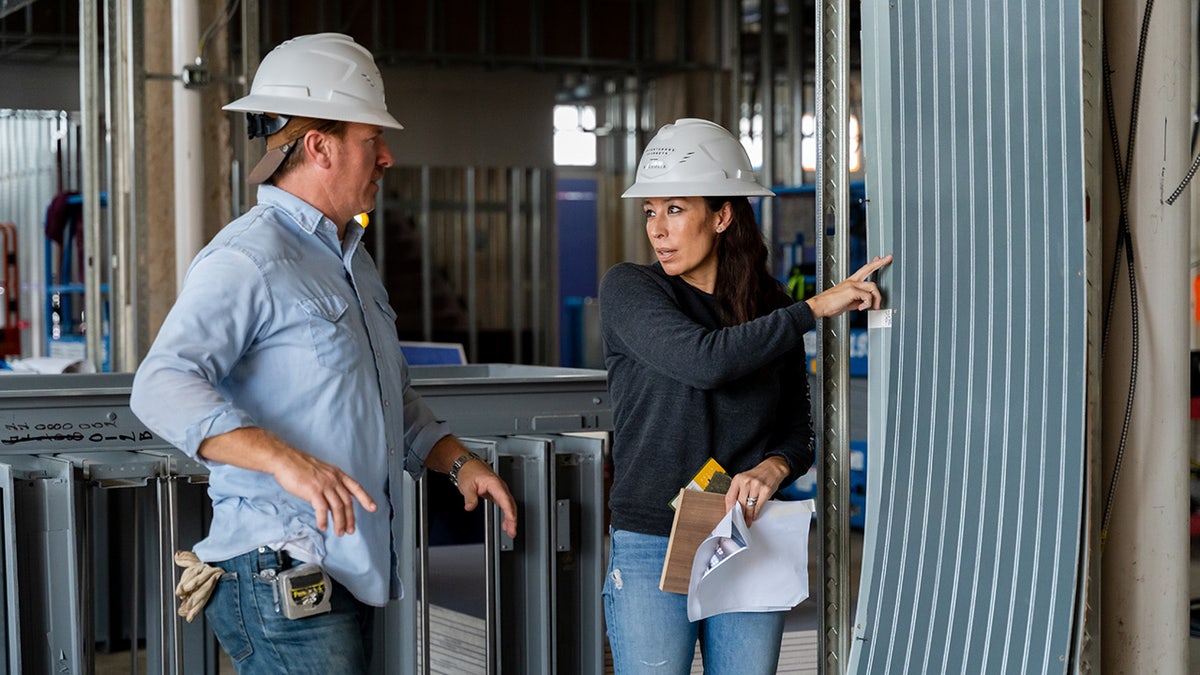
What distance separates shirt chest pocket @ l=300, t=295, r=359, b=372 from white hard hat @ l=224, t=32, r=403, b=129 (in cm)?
31

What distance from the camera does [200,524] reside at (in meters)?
4.77

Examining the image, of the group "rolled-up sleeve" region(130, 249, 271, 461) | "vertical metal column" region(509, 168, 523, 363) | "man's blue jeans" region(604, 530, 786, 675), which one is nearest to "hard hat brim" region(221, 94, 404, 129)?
"rolled-up sleeve" region(130, 249, 271, 461)

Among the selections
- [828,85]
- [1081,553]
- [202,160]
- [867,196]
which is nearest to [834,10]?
[828,85]

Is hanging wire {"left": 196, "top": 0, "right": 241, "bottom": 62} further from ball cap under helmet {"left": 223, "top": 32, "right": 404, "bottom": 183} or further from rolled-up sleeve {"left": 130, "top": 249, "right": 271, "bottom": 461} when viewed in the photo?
rolled-up sleeve {"left": 130, "top": 249, "right": 271, "bottom": 461}

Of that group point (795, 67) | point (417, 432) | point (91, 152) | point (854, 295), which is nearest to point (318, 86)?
point (417, 432)

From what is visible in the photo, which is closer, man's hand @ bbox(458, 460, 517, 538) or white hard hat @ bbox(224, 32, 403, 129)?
white hard hat @ bbox(224, 32, 403, 129)

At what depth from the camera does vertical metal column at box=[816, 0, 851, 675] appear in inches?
109

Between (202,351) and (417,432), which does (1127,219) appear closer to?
(417,432)

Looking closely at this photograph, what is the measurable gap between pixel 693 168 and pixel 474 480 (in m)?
0.75

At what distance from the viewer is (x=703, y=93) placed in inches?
588

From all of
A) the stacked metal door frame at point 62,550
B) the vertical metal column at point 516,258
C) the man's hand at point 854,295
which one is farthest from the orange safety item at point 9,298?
the man's hand at point 854,295

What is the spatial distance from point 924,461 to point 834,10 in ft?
2.90

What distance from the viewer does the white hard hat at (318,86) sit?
2.44 metres

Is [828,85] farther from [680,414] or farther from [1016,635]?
[1016,635]
